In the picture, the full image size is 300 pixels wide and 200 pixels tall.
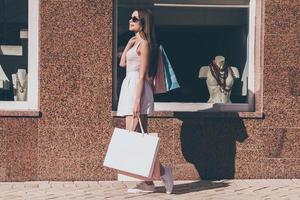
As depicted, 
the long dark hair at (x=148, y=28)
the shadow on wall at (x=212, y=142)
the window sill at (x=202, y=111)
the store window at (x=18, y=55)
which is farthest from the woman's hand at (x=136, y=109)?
the store window at (x=18, y=55)

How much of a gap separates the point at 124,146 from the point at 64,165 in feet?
4.96

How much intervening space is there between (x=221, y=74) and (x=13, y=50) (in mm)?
2750

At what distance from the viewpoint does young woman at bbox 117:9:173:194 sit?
7.85 m

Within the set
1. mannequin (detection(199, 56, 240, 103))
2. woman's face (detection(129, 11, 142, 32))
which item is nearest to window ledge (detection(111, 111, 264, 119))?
mannequin (detection(199, 56, 240, 103))

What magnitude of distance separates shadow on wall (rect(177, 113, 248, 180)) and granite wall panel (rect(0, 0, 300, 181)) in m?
0.01

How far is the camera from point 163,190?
8.36 meters

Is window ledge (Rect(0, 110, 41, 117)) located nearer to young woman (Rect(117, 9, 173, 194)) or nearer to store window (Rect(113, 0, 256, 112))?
young woman (Rect(117, 9, 173, 194))

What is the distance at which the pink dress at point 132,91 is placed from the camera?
26.1 feet

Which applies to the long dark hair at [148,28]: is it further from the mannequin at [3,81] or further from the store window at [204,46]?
the mannequin at [3,81]

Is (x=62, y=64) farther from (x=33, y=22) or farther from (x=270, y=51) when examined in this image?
(x=270, y=51)

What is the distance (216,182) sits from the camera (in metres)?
9.00

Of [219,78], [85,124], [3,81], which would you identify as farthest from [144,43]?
[3,81]

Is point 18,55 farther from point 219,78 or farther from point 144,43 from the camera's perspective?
point 219,78

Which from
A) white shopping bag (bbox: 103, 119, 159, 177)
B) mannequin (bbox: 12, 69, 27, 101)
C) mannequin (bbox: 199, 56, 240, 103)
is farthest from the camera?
mannequin (bbox: 199, 56, 240, 103)
